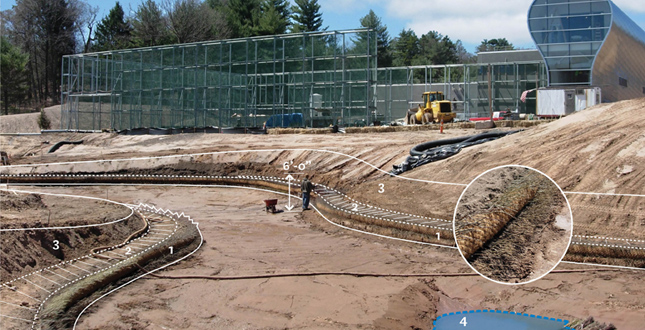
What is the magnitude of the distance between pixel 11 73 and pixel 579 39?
1979 inches

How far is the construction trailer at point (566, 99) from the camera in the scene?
3562 centimetres

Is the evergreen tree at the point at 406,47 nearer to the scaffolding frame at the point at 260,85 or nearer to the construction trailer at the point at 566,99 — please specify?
the scaffolding frame at the point at 260,85

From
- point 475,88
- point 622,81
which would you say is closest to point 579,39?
point 622,81

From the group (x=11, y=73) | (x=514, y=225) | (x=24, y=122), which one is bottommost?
(x=514, y=225)

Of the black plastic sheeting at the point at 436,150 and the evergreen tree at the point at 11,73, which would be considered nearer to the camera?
the black plastic sheeting at the point at 436,150

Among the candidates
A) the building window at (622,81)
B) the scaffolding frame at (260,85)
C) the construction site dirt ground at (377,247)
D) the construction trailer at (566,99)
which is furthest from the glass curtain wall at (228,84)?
the building window at (622,81)

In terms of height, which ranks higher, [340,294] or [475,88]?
[475,88]

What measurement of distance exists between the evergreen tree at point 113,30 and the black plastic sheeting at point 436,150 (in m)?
58.5

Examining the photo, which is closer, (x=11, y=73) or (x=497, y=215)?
(x=497, y=215)

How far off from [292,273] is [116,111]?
34.3 metres

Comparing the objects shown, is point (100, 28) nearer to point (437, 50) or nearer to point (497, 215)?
point (437, 50)

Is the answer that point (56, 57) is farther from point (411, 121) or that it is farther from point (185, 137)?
point (411, 121)

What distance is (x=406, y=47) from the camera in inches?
3767

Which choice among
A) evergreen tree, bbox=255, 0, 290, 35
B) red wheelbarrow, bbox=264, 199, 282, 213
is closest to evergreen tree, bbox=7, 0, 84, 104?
evergreen tree, bbox=255, 0, 290, 35
